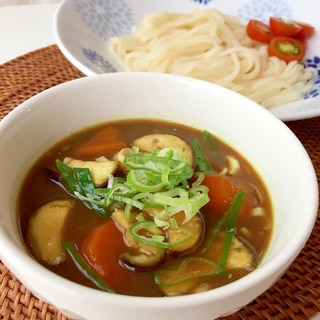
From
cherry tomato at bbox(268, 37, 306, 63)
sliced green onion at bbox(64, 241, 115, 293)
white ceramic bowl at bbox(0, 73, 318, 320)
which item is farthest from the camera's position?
cherry tomato at bbox(268, 37, 306, 63)

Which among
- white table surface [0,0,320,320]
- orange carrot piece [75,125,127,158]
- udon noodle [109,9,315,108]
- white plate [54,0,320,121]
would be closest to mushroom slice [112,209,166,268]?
orange carrot piece [75,125,127,158]

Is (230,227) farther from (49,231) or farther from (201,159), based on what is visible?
(49,231)

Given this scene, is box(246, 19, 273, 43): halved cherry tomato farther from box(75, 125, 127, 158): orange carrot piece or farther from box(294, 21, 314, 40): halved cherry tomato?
box(75, 125, 127, 158): orange carrot piece

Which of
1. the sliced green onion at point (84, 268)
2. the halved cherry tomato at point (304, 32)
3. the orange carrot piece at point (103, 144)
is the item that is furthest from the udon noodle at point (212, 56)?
the sliced green onion at point (84, 268)

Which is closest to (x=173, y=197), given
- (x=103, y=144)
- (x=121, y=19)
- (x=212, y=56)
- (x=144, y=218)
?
(x=144, y=218)

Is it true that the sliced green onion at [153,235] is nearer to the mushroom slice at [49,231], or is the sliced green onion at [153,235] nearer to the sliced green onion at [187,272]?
the sliced green onion at [187,272]

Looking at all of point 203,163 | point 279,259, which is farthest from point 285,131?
point 279,259

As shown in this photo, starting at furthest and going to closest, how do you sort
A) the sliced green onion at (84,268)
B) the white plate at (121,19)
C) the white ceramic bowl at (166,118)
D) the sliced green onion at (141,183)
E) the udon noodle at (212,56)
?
the udon noodle at (212,56) → the white plate at (121,19) → the sliced green onion at (141,183) → the sliced green onion at (84,268) → the white ceramic bowl at (166,118)
